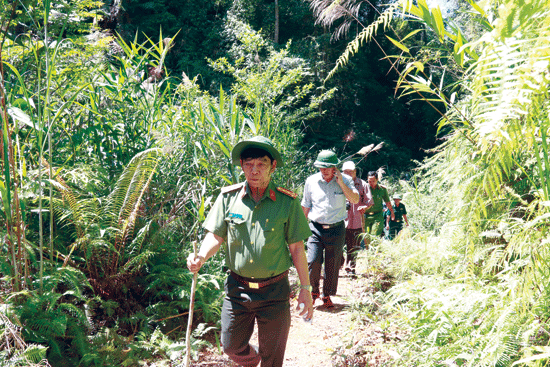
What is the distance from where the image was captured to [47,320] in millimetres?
3039

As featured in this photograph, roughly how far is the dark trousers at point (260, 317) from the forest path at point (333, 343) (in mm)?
874

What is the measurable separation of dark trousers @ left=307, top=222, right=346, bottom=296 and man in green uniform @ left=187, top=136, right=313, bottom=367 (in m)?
2.18

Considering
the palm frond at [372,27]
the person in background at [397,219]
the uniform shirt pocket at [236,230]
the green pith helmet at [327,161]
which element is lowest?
the person in background at [397,219]

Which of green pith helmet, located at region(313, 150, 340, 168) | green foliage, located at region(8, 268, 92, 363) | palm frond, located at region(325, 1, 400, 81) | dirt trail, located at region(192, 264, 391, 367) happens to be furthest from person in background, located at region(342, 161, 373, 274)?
green foliage, located at region(8, 268, 92, 363)

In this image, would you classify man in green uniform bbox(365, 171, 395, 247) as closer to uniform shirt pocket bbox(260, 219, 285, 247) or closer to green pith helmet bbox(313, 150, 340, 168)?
green pith helmet bbox(313, 150, 340, 168)

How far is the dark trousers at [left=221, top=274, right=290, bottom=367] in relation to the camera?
8.92 feet

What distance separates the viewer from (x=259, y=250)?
8.73 feet

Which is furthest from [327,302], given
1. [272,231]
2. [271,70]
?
[271,70]

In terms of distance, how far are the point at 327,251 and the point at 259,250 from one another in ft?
8.20

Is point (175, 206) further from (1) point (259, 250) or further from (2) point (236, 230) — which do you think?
(1) point (259, 250)

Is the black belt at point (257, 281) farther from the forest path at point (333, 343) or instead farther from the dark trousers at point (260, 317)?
the forest path at point (333, 343)

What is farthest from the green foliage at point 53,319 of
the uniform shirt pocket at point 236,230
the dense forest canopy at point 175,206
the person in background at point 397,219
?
the person in background at point 397,219

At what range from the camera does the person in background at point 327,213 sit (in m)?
4.88

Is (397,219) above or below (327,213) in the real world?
below
